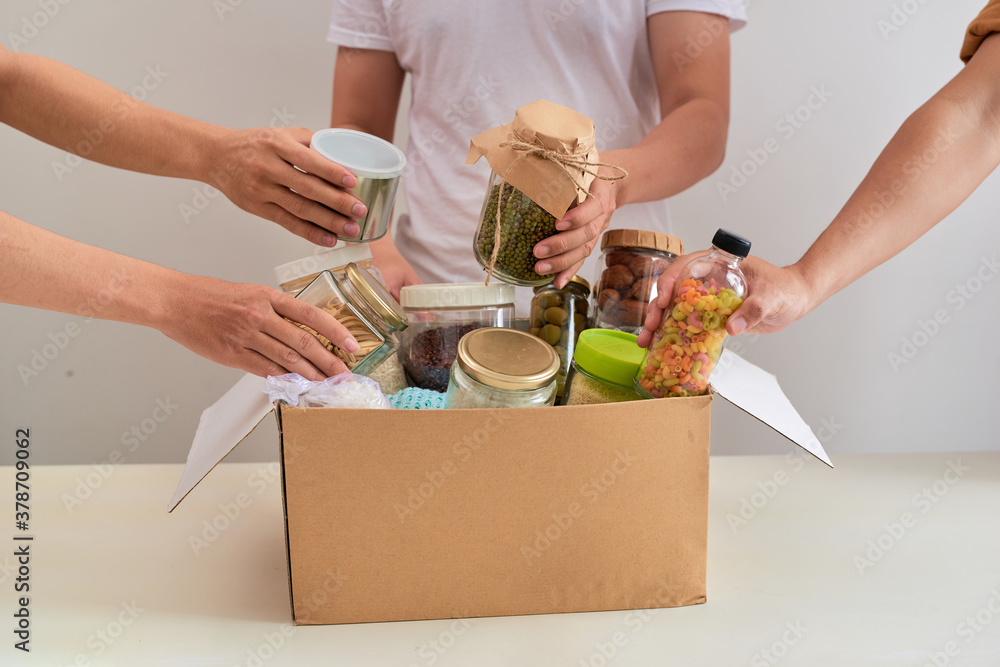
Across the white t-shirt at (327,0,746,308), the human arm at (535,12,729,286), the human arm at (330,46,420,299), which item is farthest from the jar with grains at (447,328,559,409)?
the human arm at (330,46,420,299)

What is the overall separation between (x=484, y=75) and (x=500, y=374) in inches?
29.1

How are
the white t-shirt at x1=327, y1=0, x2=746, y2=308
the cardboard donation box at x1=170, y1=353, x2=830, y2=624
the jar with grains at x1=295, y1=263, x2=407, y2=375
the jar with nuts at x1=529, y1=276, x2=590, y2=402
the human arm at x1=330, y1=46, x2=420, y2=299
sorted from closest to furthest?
the cardboard donation box at x1=170, y1=353, x2=830, y2=624, the jar with grains at x1=295, y1=263, x2=407, y2=375, the jar with nuts at x1=529, y1=276, x2=590, y2=402, the white t-shirt at x1=327, y1=0, x2=746, y2=308, the human arm at x1=330, y1=46, x2=420, y2=299

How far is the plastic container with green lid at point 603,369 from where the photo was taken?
70 cm

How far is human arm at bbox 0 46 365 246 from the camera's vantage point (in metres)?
0.81

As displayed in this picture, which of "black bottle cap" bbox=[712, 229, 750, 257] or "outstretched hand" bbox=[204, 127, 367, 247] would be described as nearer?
"black bottle cap" bbox=[712, 229, 750, 257]

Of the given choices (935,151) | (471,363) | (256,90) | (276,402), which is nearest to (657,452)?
(471,363)

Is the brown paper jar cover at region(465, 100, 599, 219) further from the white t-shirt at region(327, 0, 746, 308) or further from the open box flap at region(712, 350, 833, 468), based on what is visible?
the white t-shirt at region(327, 0, 746, 308)

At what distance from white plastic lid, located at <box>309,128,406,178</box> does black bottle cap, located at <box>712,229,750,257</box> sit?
353 mm

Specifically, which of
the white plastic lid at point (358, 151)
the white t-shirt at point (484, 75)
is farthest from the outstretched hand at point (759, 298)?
the white t-shirt at point (484, 75)

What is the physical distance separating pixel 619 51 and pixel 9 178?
1.39 meters

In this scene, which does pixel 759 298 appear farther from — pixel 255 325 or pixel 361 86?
pixel 361 86

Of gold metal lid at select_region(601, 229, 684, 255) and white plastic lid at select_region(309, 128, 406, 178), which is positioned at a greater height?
white plastic lid at select_region(309, 128, 406, 178)

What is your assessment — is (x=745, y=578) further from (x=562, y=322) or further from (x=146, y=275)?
(x=146, y=275)

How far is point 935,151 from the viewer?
2.66 feet
